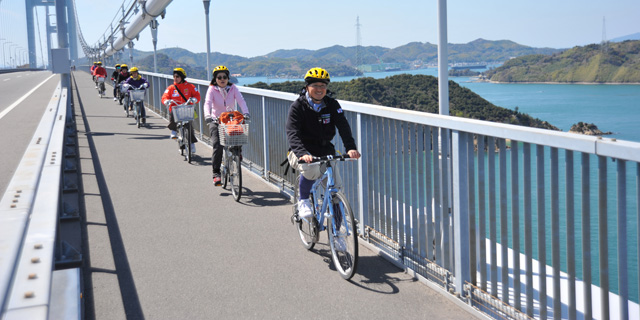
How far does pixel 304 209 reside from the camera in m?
5.64

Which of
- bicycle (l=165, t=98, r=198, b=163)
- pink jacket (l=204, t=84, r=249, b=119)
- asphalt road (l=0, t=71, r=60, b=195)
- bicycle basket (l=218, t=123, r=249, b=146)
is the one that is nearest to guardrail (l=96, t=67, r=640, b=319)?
bicycle basket (l=218, t=123, r=249, b=146)

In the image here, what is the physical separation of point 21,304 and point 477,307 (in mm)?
2989

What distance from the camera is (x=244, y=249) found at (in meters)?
6.00

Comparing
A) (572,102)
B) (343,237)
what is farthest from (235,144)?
(572,102)

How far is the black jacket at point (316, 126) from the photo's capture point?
17.7 feet

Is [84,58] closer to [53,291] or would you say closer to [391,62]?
[391,62]

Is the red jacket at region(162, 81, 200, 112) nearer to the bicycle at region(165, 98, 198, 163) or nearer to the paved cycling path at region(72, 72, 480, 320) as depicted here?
the bicycle at region(165, 98, 198, 163)

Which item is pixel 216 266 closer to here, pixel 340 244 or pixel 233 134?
pixel 340 244

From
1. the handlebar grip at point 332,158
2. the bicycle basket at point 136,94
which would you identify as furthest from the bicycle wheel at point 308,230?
the bicycle basket at point 136,94

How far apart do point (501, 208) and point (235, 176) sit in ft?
16.1

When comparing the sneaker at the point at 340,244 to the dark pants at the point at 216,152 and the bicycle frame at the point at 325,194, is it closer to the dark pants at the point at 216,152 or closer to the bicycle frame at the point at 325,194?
the bicycle frame at the point at 325,194

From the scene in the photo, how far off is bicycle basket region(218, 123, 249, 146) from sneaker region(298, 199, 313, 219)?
2891 millimetres

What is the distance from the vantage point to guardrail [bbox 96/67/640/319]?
3.17 meters

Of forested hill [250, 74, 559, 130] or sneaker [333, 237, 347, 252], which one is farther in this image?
forested hill [250, 74, 559, 130]
